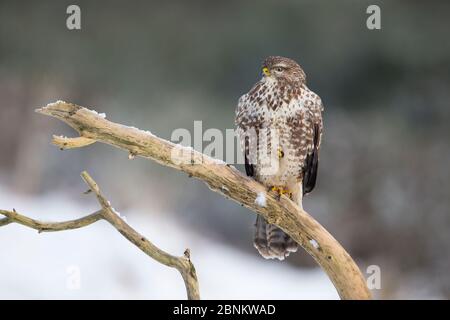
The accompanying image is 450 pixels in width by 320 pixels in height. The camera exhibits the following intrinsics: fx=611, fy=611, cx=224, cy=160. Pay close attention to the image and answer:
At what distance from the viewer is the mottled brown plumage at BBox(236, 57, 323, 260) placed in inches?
195

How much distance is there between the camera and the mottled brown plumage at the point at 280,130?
495 cm

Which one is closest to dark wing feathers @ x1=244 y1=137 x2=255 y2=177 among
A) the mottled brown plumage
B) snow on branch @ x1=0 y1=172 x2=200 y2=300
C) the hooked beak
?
the mottled brown plumage

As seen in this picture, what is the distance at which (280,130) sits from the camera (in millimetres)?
4949

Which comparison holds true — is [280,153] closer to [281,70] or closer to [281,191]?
[281,191]

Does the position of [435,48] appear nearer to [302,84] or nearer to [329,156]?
[329,156]

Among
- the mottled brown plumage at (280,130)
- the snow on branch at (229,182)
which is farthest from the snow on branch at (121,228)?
the mottled brown plumage at (280,130)

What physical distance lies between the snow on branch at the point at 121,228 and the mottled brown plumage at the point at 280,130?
1268 millimetres

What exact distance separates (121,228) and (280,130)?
1572mm

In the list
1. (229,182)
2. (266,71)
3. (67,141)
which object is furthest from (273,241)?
(67,141)

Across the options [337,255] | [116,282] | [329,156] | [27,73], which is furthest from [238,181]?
[27,73]

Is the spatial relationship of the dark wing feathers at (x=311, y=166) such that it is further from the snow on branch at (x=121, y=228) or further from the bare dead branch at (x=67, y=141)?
the bare dead branch at (x=67, y=141)

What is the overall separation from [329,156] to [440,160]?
1.54 metres

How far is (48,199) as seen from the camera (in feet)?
25.7

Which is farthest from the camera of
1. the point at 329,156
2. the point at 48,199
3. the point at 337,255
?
the point at 329,156
